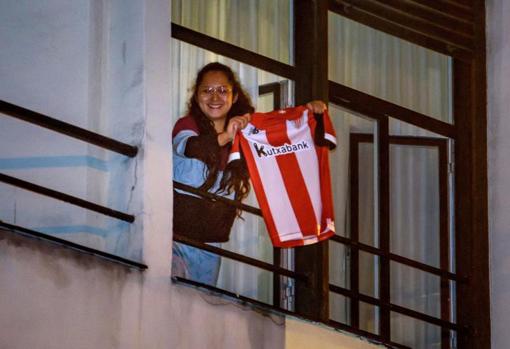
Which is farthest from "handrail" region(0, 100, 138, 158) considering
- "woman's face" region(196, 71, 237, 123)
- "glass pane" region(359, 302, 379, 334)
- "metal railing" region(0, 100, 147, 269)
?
"glass pane" region(359, 302, 379, 334)

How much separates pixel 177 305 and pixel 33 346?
3.59 ft

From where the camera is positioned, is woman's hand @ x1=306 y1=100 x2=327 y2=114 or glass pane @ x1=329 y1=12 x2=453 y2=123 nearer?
woman's hand @ x1=306 y1=100 x2=327 y2=114

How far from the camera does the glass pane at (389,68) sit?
10.3 meters

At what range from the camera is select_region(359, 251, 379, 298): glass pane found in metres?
10.4

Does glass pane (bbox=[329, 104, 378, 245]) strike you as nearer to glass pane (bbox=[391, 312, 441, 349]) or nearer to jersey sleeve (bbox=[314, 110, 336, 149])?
glass pane (bbox=[391, 312, 441, 349])

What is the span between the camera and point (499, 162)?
10258 mm

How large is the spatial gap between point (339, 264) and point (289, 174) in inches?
72.7

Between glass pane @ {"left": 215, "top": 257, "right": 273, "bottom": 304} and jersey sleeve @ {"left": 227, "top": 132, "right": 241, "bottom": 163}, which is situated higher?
jersey sleeve @ {"left": 227, "top": 132, "right": 241, "bottom": 163}

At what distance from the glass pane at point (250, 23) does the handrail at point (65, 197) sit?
2.10 metres

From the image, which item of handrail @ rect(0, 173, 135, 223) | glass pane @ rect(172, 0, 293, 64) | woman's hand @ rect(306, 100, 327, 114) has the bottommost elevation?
handrail @ rect(0, 173, 135, 223)

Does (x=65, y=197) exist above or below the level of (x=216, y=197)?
below

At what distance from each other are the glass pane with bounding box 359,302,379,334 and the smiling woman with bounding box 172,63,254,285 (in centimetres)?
177

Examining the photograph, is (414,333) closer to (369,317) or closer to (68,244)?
(369,317)

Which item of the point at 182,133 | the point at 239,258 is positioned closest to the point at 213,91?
the point at 182,133
